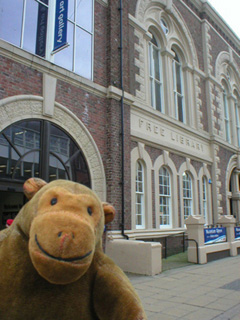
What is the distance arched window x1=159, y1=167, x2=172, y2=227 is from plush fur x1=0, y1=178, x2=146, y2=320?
10.3m

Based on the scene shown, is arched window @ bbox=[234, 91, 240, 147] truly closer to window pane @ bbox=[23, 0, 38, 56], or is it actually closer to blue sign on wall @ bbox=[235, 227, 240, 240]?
blue sign on wall @ bbox=[235, 227, 240, 240]

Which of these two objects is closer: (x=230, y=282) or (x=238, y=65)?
(x=230, y=282)

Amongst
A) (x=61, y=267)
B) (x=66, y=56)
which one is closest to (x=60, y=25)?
(x=66, y=56)

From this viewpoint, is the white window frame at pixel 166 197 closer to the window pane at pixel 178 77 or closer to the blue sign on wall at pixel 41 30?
the window pane at pixel 178 77

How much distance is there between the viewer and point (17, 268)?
1.96 metres

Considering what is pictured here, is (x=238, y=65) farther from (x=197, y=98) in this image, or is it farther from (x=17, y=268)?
(x=17, y=268)

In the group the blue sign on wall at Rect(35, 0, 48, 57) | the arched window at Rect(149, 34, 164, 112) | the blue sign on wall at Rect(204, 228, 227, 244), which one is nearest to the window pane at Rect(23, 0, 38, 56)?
the blue sign on wall at Rect(35, 0, 48, 57)

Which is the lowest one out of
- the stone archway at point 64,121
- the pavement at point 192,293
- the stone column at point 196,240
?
the pavement at point 192,293

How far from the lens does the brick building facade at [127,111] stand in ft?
25.6

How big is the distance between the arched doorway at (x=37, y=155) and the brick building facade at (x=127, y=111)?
3cm

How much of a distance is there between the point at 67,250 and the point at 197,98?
15.0 m

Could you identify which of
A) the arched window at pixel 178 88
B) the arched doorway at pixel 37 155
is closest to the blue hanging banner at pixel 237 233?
the arched window at pixel 178 88

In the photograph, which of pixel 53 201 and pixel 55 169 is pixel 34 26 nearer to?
pixel 55 169

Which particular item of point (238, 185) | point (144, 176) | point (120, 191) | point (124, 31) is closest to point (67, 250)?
point (120, 191)
